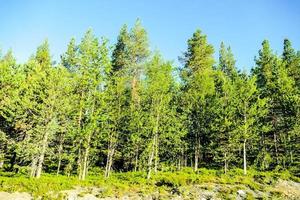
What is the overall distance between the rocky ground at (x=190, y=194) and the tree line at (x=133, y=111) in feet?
17.7

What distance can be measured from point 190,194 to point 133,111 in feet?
42.0

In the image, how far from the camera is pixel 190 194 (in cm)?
2175

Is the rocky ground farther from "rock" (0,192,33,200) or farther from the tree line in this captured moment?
the tree line

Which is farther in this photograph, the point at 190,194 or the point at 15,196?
the point at 190,194

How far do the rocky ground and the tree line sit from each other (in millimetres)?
5392

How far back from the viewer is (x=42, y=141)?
2645 centimetres

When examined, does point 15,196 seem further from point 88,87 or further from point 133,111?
point 133,111

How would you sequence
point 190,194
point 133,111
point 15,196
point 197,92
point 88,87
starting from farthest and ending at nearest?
point 197,92, point 133,111, point 88,87, point 190,194, point 15,196

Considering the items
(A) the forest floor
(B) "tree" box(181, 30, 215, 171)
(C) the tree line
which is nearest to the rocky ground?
(A) the forest floor

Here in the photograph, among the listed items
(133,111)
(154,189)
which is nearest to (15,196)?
(154,189)

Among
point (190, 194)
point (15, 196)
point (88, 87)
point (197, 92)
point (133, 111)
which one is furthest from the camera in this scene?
point (197, 92)

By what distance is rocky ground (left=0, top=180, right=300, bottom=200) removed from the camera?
20406 mm

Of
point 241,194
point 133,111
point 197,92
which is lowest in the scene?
point 241,194

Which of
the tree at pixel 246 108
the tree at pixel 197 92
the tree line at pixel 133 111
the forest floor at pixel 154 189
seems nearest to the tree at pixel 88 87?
the tree line at pixel 133 111
